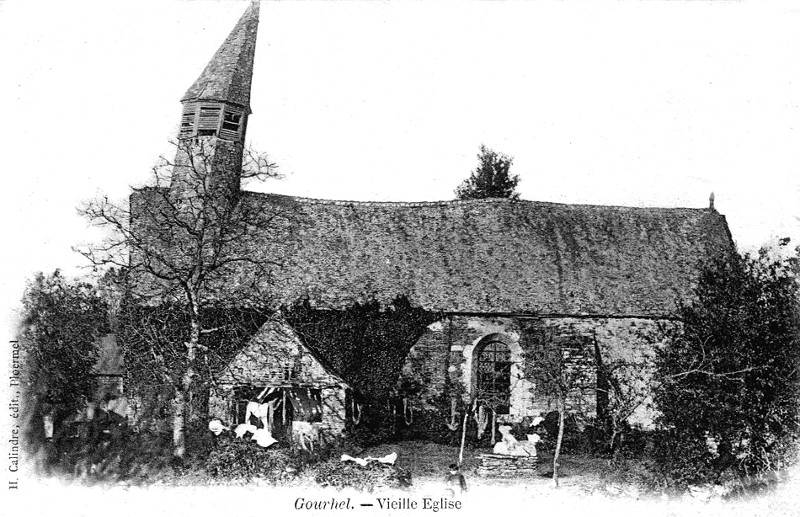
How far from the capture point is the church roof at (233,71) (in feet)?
97.7

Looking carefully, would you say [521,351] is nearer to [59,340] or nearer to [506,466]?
[506,466]

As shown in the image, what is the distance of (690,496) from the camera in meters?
18.5

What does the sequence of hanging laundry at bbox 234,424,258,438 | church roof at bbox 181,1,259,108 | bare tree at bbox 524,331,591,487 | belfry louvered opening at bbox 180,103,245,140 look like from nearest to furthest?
1. hanging laundry at bbox 234,424,258,438
2. bare tree at bbox 524,331,591,487
3. church roof at bbox 181,1,259,108
4. belfry louvered opening at bbox 180,103,245,140

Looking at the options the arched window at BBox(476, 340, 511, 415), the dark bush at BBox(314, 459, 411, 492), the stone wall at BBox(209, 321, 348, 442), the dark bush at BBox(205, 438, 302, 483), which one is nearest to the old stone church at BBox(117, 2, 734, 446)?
the arched window at BBox(476, 340, 511, 415)

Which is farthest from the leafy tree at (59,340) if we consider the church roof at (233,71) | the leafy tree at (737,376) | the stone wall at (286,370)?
the leafy tree at (737,376)

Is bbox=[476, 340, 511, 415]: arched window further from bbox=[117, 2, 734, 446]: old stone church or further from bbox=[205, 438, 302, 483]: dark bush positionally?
bbox=[205, 438, 302, 483]: dark bush

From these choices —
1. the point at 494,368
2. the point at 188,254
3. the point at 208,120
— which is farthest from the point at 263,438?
the point at 208,120

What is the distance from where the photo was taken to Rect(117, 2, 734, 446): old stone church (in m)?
27.5

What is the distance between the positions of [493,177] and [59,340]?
1069 inches

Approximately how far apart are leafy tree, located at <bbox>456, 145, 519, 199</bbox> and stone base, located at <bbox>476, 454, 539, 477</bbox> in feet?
79.8

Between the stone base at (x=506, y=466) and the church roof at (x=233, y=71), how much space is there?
15483 mm

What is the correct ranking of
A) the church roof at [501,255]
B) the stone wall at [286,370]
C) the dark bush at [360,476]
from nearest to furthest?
the dark bush at [360,476], the stone wall at [286,370], the church roof at [501,255]

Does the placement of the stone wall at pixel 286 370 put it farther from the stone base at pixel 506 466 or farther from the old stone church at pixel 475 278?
the stone base at pixel 506 466

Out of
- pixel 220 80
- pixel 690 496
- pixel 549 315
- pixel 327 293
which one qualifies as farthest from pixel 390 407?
pixel 220 80
